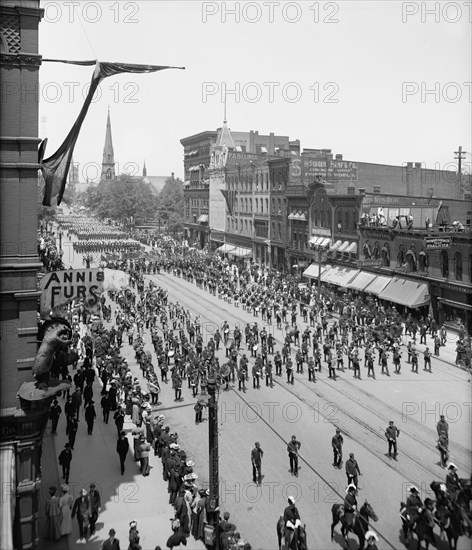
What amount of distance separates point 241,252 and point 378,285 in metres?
32.3

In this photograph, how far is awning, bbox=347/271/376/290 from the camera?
147 ft

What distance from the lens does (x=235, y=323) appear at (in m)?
40.5

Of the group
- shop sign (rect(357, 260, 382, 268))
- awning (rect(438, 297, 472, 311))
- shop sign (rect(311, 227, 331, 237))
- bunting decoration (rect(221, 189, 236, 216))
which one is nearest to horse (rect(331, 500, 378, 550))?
awning (rect(438, 297, 472, 311))

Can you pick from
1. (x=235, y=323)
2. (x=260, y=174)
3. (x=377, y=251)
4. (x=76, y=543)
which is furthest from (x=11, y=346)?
(x=260, y=174)

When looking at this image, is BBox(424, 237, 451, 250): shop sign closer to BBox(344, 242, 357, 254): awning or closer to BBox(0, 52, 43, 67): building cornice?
BBox(344, 242, 357, 254): awning

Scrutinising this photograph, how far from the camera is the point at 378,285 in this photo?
142 ft

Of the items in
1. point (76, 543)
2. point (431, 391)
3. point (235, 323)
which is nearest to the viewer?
point (76, 543)

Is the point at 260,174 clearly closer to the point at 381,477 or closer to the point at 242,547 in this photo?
the point at 381,477

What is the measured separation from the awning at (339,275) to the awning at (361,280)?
0.68 metres

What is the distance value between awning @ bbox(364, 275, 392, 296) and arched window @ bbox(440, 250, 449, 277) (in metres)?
5.73

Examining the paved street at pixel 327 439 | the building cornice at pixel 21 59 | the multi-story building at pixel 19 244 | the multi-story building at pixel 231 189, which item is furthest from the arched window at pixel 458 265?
the multi-story building at pixel 231 189

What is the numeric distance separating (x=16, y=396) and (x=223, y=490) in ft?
23.0

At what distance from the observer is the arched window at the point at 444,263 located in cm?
3712

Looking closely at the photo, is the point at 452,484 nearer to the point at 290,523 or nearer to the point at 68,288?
the point at 290,523
